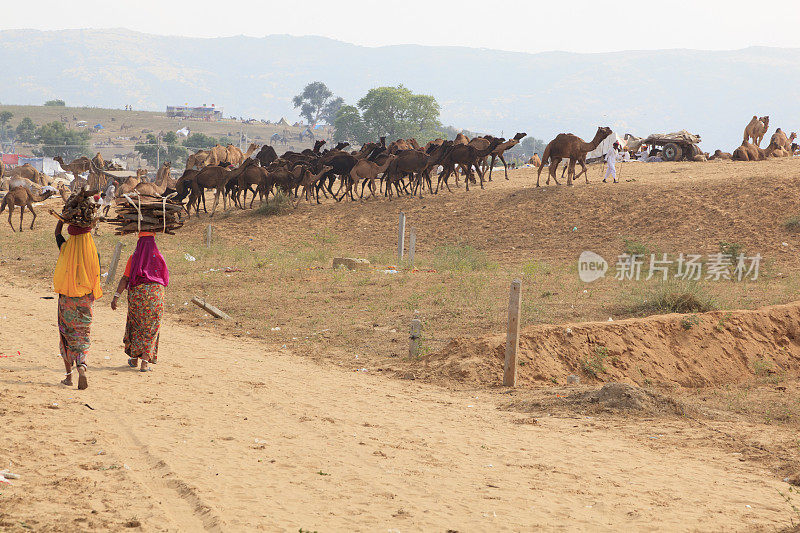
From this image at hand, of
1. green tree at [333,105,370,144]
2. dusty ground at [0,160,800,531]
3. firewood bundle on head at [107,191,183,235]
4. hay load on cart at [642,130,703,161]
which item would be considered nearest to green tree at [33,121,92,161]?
green tree at [333,105,370,144]

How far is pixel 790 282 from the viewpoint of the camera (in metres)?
15.8

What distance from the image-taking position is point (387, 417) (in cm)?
812

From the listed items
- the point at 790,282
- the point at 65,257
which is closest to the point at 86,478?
the point at 65,257

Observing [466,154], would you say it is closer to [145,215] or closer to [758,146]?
[758,146]

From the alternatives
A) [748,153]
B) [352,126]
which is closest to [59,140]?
[352,126]

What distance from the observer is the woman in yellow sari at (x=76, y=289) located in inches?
312

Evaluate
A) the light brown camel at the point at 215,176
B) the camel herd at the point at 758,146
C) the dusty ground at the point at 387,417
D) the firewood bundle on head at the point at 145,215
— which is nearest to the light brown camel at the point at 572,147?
the camel herd at the point at 758,146

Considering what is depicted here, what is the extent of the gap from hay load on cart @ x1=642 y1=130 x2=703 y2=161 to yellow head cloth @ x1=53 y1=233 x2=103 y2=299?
28.2 metres

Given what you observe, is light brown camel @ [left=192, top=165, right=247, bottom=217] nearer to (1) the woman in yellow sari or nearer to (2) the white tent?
(2) the white tent

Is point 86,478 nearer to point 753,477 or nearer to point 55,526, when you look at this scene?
point 55,526

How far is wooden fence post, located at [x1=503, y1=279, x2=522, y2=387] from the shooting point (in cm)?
990

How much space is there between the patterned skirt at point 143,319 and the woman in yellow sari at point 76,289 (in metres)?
0.91

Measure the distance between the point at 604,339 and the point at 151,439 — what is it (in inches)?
267

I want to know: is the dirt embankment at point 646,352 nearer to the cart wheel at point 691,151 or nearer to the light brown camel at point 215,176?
the light brown camel at point 215,176
